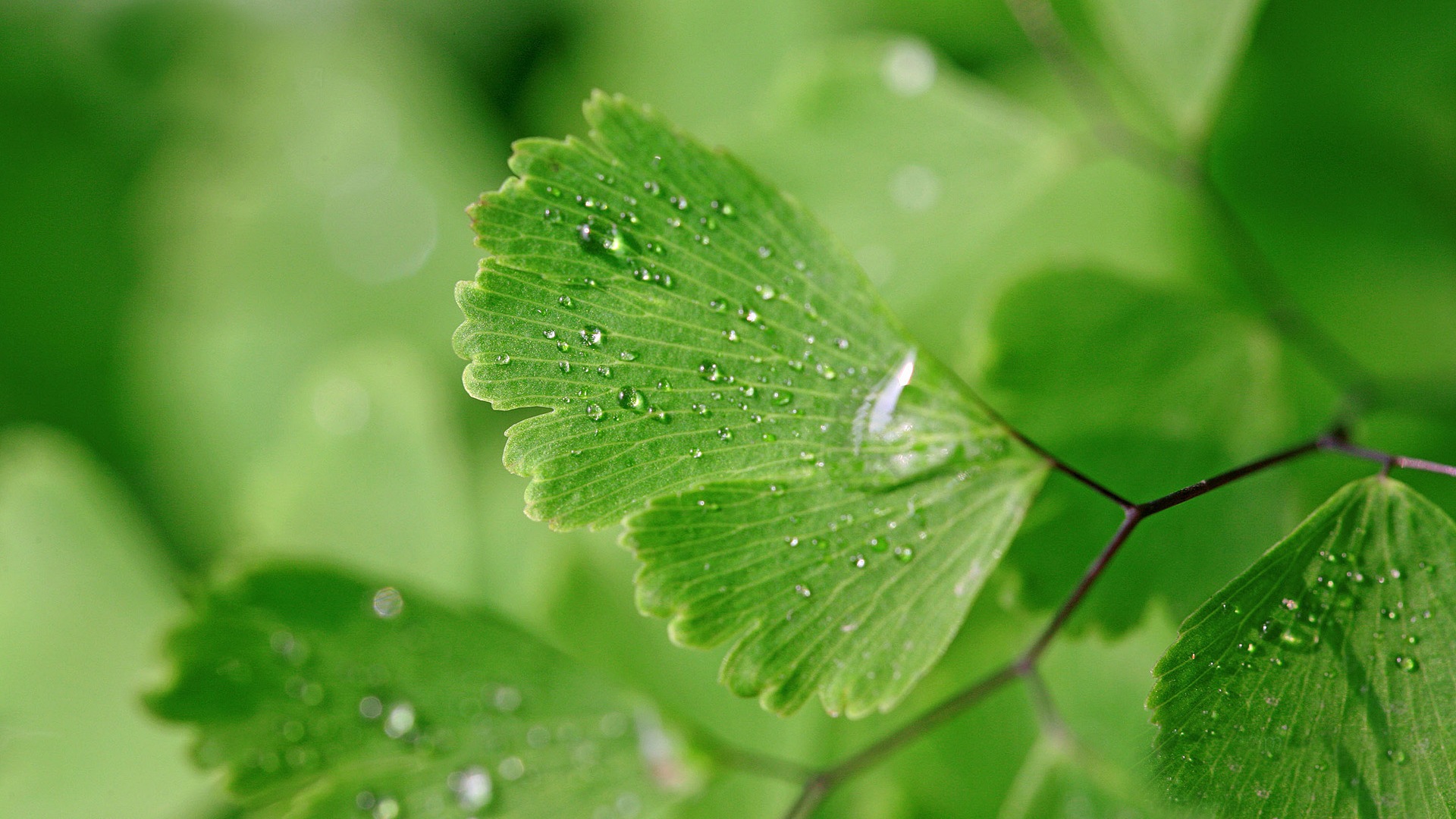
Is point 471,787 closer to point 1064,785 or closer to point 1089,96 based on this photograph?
point 1064,785

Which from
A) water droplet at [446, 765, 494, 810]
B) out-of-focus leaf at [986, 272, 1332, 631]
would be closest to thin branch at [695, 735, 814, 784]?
water droplet at [446, 765, 494, 810]

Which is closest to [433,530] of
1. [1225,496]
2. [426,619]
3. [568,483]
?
[426,619]

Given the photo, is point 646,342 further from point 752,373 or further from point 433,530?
point 433,530

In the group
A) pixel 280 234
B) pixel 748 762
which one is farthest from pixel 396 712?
pixel 280 234

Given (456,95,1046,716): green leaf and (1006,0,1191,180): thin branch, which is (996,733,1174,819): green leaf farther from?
(1006,0,1191,180): thin branch

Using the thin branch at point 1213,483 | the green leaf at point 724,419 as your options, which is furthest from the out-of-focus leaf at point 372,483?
the thin branch at point 1213,483
